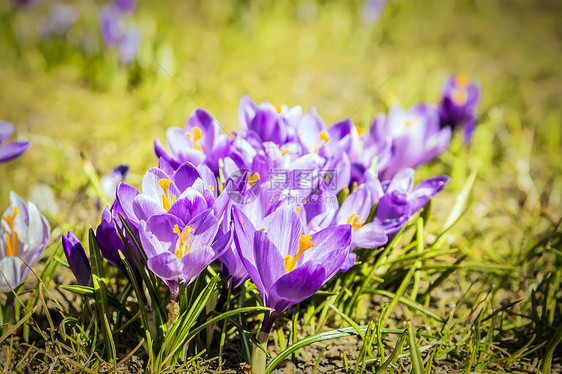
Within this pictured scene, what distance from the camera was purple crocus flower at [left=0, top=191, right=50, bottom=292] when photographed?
1020 mm

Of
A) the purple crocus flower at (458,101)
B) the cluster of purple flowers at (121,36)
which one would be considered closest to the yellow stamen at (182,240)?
the purple crocus flower at (458,101)

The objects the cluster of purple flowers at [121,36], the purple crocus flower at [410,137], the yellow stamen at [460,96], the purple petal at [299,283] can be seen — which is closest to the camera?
the purple petal at [299,283]

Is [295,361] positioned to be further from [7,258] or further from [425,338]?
[7,258]

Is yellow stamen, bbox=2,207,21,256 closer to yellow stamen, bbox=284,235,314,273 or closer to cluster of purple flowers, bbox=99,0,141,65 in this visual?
yellow stamen, bbox=284,235,314,273

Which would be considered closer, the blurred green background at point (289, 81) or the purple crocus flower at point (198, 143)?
the purple crocus flower at point (198, 143)

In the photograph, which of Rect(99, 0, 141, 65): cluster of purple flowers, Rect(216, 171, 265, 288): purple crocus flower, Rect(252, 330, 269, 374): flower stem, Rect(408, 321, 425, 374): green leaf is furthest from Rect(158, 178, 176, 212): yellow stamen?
Rect(99, 0, 141, 65): cluster of purple flowers

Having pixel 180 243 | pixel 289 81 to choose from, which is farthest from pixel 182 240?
pixel 289 81

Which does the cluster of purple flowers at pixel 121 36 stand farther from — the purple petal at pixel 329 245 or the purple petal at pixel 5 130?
the purple petal at pixel 329 245

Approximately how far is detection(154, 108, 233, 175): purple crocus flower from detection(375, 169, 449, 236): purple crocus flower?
0.43 metres

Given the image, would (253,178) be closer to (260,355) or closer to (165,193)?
(165,193)

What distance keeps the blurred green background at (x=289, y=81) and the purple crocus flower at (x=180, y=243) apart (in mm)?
794

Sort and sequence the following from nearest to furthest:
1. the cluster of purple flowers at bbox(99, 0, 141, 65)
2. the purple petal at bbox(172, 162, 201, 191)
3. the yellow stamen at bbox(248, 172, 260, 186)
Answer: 1. the purple petal at bbox(172, 162, 201, 191)
2. the yellow stamen at bbox(248, 172, 260, 186)
3. the cluster of purple flowers at bbox(99, 0, 141, 65)

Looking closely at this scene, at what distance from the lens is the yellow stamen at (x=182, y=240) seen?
82cm

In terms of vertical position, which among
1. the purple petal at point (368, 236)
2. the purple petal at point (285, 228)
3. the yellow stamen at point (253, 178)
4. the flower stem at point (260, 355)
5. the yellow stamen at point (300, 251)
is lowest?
the flower stem at point (260, 355)
